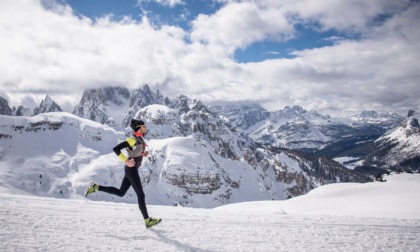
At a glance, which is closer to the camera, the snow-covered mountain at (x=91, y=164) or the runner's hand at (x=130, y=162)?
the runner's hand at (x=130, y=162)

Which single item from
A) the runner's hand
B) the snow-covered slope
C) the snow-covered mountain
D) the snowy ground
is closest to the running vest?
the runner's hand

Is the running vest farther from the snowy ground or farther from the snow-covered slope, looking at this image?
the snow-covered slope

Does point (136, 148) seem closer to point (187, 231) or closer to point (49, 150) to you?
point (187, 231)

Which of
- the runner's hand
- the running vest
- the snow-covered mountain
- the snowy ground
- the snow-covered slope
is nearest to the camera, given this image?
the snowy ground

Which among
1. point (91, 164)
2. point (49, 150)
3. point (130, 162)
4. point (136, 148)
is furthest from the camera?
point (49, 150)

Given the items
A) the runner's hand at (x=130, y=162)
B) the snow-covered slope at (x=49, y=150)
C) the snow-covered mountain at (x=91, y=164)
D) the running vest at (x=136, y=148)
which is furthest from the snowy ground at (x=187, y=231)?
the snow-covered slope at (x=49, y=150)

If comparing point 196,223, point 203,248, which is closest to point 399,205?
point 196,223

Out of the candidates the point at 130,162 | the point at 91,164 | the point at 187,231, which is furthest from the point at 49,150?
the point at 187,231

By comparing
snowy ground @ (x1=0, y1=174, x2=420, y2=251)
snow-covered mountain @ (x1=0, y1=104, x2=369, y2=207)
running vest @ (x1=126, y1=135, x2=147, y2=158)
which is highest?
snow-covered mountain @ (x1=0, y1=104, x2=369, y2=207)

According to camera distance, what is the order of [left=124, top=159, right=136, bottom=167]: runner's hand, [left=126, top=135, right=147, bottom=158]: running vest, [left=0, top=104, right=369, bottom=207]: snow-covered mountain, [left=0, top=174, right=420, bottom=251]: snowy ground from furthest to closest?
[left=0, top=104, right=369, bottom=207]: snow-covered mountain
[left=126, top=135, right=147, bottom=158]: running vest
[left=124, top=159, right=136, bottom=167]: runner's hand
[left=0, top=174, right=420, bottom=251]: snowy ground

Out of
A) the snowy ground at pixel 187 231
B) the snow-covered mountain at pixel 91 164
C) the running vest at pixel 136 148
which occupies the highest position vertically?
the snow-covered mountain at pixel 91 164

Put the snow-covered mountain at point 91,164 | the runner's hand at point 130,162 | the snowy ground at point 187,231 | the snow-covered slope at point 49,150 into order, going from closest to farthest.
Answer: the snowy ground at point 187,231
the runner's hand at point 130,162
the snow-covered slope at point 49,150
the snow-covered mountain at point 91,164

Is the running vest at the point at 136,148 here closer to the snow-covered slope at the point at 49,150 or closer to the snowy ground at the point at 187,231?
the snowy ground at the point at 187,231

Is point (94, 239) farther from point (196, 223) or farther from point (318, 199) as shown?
point (318, 199)
